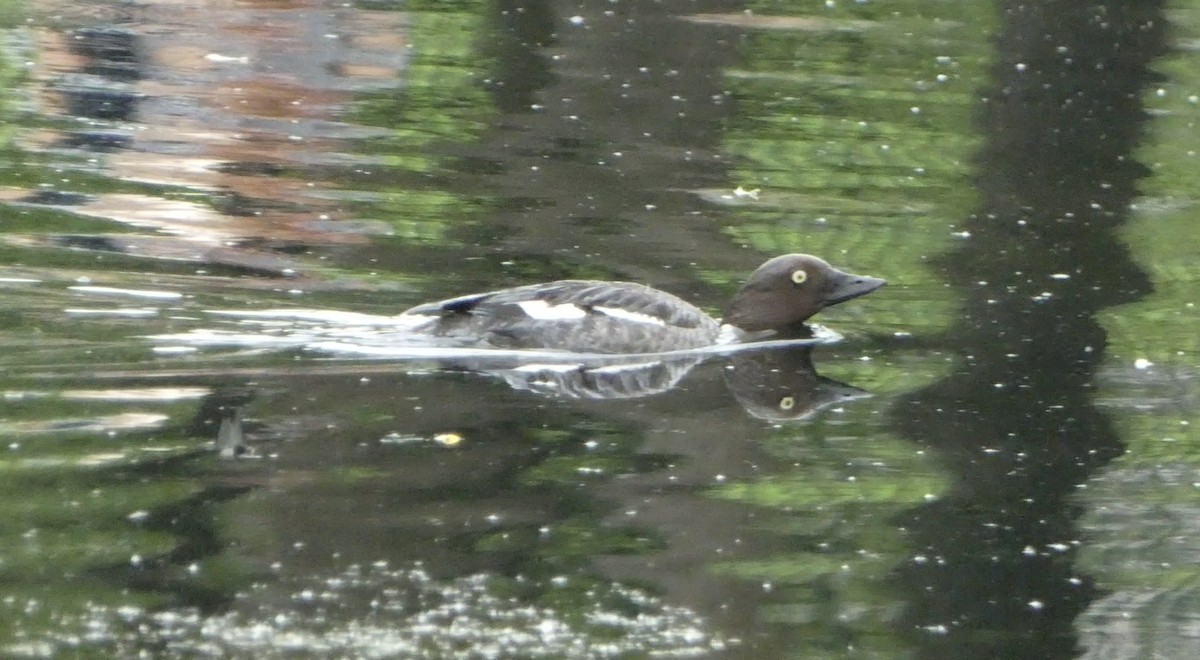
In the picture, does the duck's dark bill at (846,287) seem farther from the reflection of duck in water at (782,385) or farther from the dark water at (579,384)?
the reflection of duck in water at (782,385)

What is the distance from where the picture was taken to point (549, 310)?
977 cm

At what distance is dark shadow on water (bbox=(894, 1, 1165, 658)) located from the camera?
705 centimetres

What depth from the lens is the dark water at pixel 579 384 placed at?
6.75 metres

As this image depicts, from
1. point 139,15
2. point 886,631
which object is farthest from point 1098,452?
point 139,15

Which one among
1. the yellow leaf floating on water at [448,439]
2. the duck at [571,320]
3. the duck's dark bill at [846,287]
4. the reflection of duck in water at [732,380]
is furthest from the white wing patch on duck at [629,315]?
the yellow leaf floating on water at [448,439]

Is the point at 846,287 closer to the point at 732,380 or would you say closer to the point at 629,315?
the point at 732,380

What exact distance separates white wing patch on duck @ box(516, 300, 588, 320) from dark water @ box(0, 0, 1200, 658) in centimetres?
45

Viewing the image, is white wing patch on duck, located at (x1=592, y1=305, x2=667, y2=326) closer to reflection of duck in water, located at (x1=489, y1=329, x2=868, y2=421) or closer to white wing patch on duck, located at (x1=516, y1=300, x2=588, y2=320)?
white wing patch on duck, located at (x1=516, y1=300, x2=588, y2=320)

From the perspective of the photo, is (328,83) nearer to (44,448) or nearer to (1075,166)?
(1075,166)

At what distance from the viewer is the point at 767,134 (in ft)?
52.2

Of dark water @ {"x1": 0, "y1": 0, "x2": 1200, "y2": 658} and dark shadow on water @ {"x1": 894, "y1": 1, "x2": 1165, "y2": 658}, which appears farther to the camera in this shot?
dark shadow on water @ {"x1": 894, "y1": 1, "x2": 1165, "y2": 658}

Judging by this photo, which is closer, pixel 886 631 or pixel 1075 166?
pixel 886 631

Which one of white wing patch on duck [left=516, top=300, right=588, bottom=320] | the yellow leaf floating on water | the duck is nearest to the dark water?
the yellow leaf floating on water

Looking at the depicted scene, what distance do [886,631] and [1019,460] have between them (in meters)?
2.08
